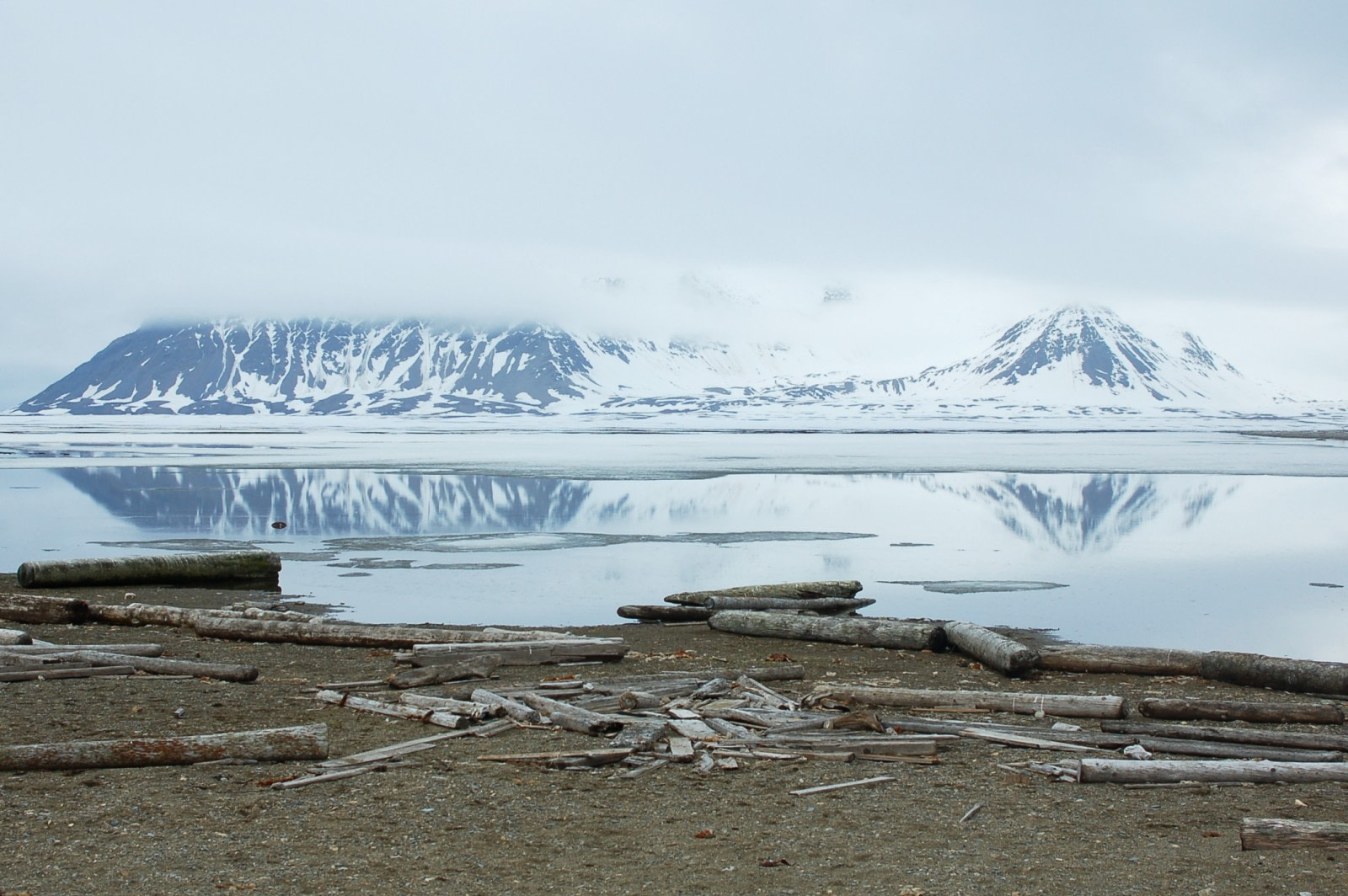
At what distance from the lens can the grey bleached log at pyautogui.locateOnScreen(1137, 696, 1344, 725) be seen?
458 inches

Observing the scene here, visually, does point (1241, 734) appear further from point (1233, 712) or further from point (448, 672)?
point (448, 672)

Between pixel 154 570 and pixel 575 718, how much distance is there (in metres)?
15.0

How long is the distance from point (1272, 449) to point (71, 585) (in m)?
94.9

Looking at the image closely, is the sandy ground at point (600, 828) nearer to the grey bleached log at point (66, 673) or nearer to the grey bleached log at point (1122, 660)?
the grey bleached log at point (66, 673)

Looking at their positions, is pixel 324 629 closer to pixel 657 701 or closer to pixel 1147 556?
pixel 657 701

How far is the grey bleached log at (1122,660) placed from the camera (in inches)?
575

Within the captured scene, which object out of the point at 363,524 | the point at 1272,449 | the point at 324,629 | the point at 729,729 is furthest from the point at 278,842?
the point at 1272,449

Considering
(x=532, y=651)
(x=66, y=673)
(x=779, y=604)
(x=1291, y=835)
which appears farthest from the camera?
(x=779, y=604)

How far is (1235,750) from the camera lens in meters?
10.0

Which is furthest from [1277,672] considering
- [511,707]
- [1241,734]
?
[511,707]

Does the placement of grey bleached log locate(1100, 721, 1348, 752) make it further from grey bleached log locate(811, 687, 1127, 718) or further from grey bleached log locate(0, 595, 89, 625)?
grey bleached log locate(0, 595, 89, 625)

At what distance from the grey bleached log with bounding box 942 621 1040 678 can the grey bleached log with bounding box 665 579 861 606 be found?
4.55m

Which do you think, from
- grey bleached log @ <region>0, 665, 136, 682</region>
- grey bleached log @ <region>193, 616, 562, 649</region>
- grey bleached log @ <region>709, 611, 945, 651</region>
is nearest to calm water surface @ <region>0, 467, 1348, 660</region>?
grey bleached log @ <region>709, 611, 945, 651</region>

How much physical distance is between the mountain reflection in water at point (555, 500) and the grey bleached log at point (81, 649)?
57.8 feet
